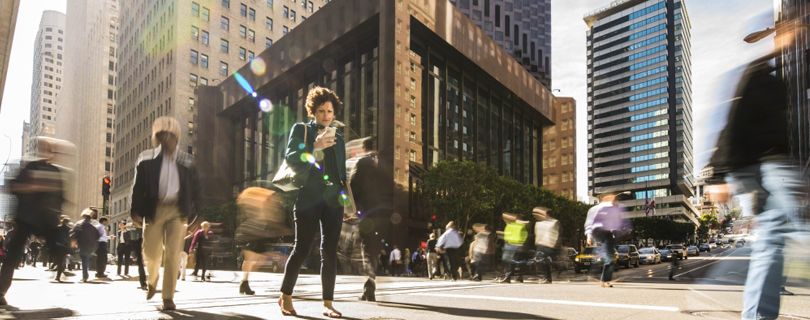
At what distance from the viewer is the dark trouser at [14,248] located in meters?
5.80

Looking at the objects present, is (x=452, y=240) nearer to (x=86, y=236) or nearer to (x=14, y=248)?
(x=86, y=236)

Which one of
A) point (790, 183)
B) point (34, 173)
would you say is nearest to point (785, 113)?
→ point (790, 183)

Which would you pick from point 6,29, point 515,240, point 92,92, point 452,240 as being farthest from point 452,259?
point 92,92

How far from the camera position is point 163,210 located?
202 inches

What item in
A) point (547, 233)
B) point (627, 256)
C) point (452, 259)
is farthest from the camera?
point (627, 256)

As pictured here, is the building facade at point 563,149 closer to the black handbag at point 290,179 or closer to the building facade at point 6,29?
the building facade at point 6,29

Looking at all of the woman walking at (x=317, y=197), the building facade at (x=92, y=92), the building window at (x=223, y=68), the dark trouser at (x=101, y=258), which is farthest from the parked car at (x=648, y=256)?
the building facade at (x=92, y=92)

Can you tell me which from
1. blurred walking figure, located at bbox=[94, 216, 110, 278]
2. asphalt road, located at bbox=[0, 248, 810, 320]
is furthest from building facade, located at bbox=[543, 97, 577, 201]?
asphalt road, located at bbox=[0, 248, 810, 320]

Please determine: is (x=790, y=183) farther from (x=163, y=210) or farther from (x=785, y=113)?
(x=163, y=210)

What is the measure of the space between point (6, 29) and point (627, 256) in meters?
30.2

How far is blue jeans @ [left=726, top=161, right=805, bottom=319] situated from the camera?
315cm

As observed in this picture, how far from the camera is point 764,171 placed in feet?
10.8

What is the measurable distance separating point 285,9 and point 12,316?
80.3 m

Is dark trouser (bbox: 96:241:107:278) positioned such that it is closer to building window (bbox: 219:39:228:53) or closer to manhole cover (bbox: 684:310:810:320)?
manhole cover (bbox: 684:310:810:320)
